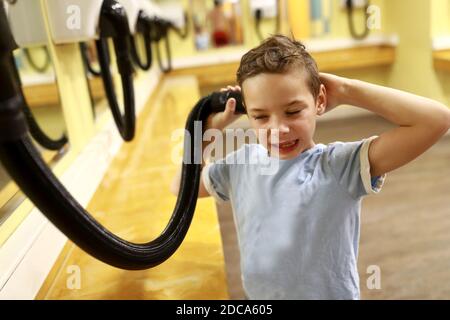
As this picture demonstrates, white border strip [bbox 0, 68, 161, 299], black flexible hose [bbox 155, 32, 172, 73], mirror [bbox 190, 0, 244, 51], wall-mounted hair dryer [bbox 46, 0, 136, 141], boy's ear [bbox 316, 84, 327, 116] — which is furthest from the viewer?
black flexible hose [bbox 155, 32, 172, 73]

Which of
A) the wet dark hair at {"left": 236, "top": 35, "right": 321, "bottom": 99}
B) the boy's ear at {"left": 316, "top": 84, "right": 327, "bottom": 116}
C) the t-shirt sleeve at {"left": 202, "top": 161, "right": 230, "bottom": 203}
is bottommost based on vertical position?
the t-shirt sleeve at {"left": 202, "top": 161, "right": 230, "bottom": 203}

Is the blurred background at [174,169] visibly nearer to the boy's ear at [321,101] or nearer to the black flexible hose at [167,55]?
the boy's ear at [321,101]

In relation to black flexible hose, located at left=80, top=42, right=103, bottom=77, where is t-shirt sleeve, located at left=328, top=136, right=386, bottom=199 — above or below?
below

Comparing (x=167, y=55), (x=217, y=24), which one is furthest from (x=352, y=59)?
(x=167, y=55)

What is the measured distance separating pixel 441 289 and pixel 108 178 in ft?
2.15

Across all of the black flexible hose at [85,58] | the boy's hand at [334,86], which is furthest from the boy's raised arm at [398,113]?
the black flexible hose at [85,58]

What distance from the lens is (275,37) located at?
1.17ft

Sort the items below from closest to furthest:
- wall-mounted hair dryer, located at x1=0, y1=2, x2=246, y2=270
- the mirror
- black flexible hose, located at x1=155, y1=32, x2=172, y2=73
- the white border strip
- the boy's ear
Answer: wall-mounted hair dryer, located at x1=0, y1=2, x2=246, y2=270 → the boy's ear → the white border strip → the mirror → black flexible hose, located at x1=155, y1=32, x2=172, y2=73

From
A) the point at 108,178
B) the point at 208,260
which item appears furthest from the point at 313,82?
the point at 108,178

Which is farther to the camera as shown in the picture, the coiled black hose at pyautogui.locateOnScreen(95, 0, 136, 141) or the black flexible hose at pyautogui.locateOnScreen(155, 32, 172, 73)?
the black flexible hose at pyautogui.locateOnScreen(155, 32, 172, 73)

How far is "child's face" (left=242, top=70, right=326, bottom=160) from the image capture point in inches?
13.1

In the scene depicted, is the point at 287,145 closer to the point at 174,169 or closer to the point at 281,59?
the point at 281,59

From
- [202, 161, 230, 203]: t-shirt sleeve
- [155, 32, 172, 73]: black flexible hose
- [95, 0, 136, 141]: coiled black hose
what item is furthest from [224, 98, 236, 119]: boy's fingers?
[155, 32, 172, 73]: black flexible hose

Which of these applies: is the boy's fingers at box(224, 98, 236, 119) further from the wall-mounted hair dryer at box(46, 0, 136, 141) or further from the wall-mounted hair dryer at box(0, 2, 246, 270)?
the wall-mounted hair dryer at box(46, 0, 136, 141)
